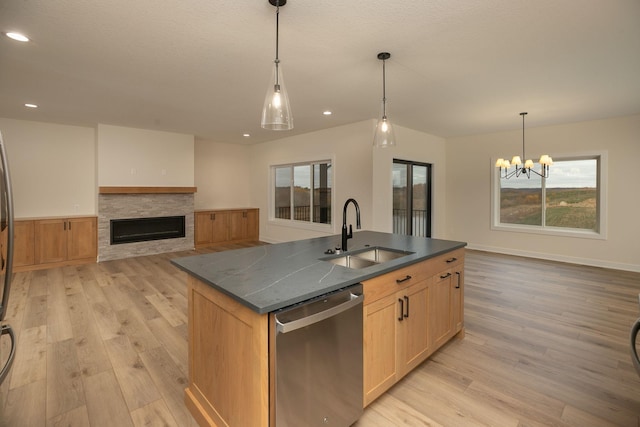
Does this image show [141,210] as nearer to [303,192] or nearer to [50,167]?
[50,167]

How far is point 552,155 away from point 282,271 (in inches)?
246

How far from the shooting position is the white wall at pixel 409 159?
5.42 meters

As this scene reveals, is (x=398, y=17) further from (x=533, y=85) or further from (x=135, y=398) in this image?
(x=135, y=398)

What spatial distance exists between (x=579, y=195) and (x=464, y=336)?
4.78 metres

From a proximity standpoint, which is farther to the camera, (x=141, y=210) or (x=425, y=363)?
(x=141, y=210)

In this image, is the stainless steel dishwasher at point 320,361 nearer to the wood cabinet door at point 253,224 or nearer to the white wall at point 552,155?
the white wall at point 552,155

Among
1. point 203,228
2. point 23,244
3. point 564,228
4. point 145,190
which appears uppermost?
point 145,190

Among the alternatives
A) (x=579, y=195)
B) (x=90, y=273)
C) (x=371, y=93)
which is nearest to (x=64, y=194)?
(x=90, y=273)

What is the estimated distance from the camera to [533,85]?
367 centimetres

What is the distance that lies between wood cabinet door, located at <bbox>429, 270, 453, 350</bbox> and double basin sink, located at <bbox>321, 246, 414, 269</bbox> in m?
0.36

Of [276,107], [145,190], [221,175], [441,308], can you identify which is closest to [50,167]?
[145,190]

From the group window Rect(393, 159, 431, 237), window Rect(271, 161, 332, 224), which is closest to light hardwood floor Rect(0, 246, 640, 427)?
window Rect(393, 159, 431, 237)

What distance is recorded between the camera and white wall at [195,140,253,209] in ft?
25.0

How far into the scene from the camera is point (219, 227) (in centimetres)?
747
